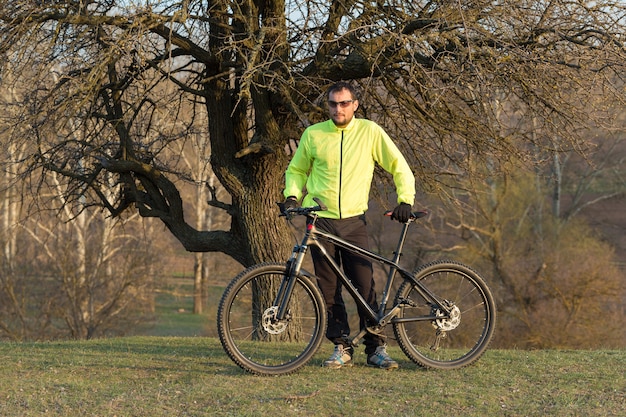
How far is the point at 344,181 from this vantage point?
520cm

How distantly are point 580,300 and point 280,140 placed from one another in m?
16.0

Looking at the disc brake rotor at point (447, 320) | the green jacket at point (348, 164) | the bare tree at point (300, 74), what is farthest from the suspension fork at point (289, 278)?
the bare tree at point (300, 74)

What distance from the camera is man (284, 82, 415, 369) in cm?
518

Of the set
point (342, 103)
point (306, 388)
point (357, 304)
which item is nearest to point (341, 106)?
point (342, 103)

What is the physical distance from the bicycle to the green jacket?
0.21m

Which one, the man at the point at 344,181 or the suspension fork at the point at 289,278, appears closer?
the suspension fork at the point at 289,278

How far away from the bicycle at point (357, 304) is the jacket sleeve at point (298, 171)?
0.79ft

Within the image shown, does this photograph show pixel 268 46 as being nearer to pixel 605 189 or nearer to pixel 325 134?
pixel 325 134

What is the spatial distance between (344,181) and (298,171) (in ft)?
1.31

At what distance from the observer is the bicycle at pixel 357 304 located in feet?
16.6

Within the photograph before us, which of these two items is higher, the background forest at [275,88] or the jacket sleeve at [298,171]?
the background forest at [275,88]

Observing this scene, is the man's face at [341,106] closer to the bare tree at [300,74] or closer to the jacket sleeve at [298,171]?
the jacket sleeve at [298,171]

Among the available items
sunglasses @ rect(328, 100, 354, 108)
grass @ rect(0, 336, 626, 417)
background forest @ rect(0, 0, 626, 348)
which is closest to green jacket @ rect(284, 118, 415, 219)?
sunglasses @ rect(328, 100, 354, 108)

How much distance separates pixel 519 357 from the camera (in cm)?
604
